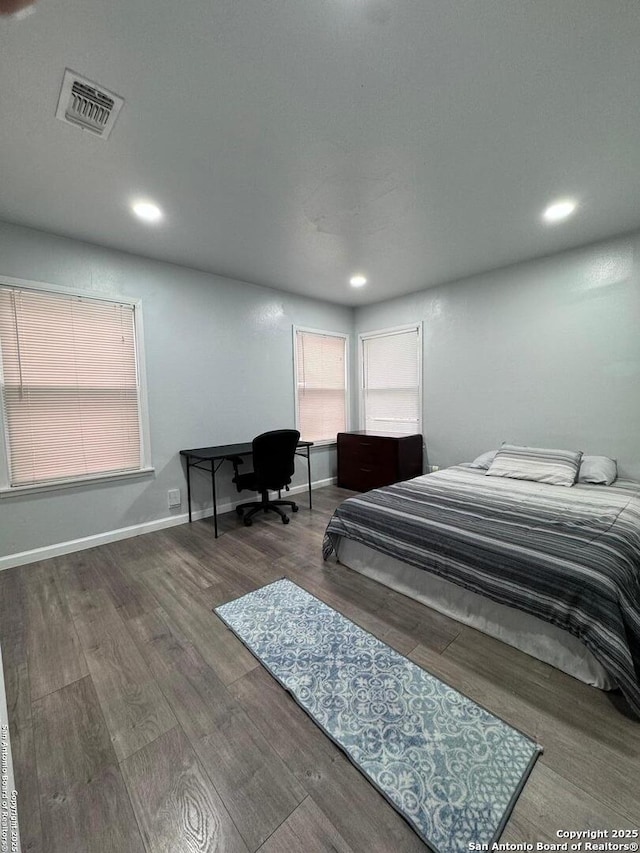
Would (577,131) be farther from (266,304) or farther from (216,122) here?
(266,304)

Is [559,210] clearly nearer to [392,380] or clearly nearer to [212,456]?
[392,380]

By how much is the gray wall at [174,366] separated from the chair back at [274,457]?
0.73m

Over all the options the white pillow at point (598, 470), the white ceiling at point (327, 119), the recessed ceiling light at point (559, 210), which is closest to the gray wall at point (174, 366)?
the white ceiling at point (327, 119)


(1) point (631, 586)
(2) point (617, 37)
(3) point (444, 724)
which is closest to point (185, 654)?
(3) point (444, 724)

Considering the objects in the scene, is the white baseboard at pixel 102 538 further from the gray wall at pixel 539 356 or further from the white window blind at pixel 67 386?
the gray wall at pixel 539 356

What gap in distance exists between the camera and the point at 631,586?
155cm

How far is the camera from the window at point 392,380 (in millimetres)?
4376

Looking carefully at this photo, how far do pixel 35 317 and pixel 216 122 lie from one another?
6.91ft

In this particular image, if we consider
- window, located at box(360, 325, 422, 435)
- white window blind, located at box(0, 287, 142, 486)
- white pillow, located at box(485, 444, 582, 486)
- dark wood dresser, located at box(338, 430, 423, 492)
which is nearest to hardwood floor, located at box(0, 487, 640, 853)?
white window blind, located at box(0, 287, 142, 486)

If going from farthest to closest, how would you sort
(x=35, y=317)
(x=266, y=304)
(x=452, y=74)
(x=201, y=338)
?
(x=266, y=304), (x=201, y=338), (x=35, y=317), (x=452, y=74)

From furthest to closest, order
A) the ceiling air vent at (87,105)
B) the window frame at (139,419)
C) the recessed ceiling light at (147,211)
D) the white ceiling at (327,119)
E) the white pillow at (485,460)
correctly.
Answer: the white pillow at (485,460) < the window frame at (139,419) < the recessed ceiling light at (147,211) < the ceiling air vent at (87,105) < the white ceiling at (327,119)

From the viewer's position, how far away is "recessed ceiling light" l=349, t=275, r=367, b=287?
12.1ft

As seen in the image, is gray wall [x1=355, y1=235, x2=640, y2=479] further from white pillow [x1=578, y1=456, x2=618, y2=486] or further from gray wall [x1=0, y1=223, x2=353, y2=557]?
gray wall [x1=0, y1=223, x2=353, y2=557]

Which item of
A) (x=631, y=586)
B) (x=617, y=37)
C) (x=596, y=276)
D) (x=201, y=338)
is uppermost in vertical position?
(x=617, y=37)
